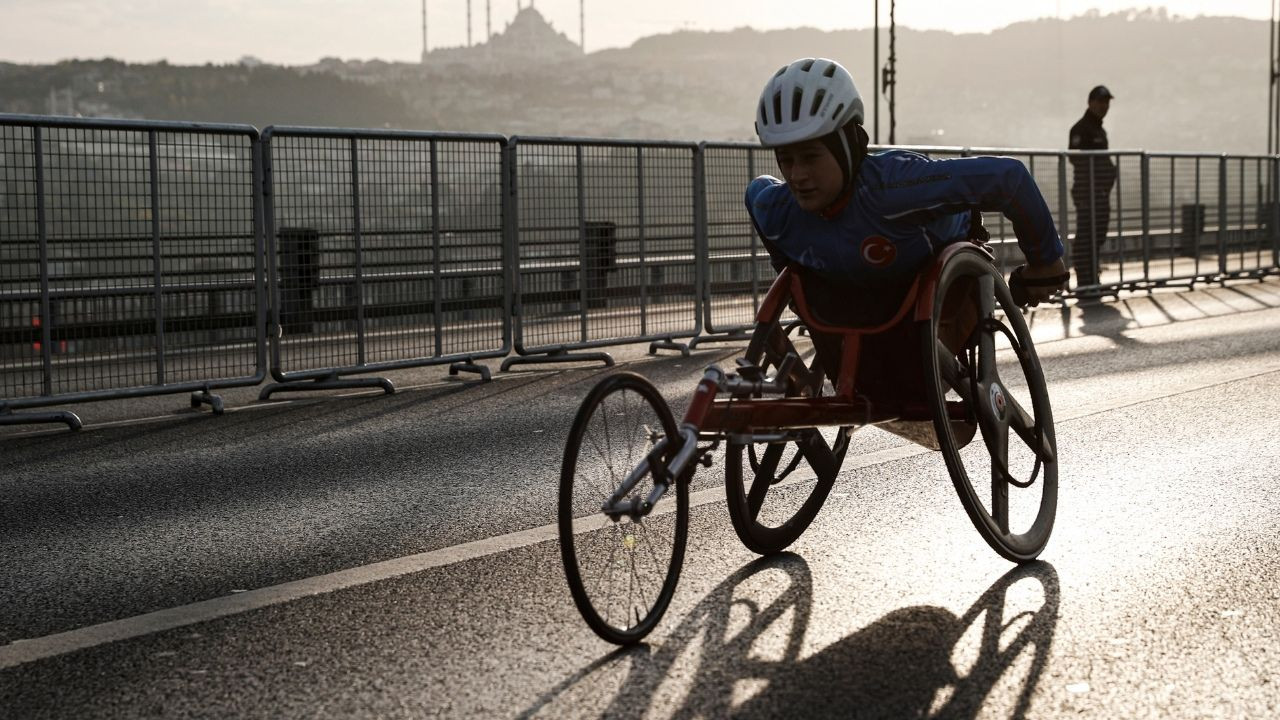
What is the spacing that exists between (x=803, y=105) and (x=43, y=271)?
6310mm

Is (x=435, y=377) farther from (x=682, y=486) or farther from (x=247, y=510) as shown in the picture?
(x=682, y=486)

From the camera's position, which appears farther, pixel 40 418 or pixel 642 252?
pixel 642 252

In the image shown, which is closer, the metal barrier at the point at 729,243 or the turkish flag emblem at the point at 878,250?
the turkish flag emblem at the point at 878,250

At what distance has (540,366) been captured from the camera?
1178 cm

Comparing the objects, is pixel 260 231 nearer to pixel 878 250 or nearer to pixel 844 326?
pixel 844 326

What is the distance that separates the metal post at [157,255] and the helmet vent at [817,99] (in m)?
6.22

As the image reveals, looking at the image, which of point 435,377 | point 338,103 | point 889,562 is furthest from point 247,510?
point 338,103

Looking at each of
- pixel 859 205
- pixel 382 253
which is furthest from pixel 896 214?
pixel 382 253

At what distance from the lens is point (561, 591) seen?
14.5 ft

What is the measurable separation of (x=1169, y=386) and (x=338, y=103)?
19038cm

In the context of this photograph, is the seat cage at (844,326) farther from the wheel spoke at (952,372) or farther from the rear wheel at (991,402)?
the wheel spoke at (952,372)

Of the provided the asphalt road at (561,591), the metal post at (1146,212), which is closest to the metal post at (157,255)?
the asphalt road at (561,591)

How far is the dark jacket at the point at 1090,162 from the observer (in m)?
17.6

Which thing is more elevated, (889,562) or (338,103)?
(338,103)
